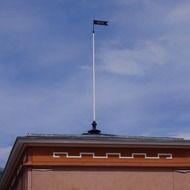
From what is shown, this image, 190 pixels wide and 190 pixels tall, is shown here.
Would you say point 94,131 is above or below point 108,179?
above

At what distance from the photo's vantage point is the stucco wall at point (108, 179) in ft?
121

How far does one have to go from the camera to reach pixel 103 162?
123 ft

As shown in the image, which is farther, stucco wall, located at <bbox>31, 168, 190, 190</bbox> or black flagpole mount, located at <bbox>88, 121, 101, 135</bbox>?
black flagpole mount, located at <bbox>88, 121, 101, 135</bbox>

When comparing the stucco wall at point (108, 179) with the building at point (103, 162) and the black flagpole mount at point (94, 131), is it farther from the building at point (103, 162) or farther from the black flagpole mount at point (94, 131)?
the black flagpole mount at point (94, 131)

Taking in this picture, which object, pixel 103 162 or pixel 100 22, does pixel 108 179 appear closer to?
pixel 103 162

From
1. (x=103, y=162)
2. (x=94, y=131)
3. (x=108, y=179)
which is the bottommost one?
(x=108, y=179)

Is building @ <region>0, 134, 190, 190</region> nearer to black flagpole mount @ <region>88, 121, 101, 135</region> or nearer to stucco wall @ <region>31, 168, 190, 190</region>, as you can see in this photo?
stucco wall @ <region>31, 168, 190, 190</region>

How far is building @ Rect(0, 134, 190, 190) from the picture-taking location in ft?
121

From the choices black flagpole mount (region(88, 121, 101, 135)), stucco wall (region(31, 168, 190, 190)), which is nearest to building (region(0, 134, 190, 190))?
stucco wall (region(31, 168, 190, 190))

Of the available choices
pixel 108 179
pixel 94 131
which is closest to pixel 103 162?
pixel 108 179

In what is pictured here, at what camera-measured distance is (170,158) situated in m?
38.3

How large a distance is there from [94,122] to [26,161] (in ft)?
19.2

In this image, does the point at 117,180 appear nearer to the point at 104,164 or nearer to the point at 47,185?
the point at 104,164

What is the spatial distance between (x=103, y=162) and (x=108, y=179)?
97cm
